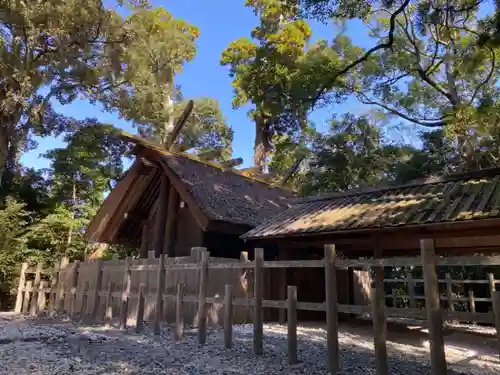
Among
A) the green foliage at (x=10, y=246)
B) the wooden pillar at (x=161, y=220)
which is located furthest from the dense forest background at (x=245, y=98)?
the wooden pillar at (x=161, y=220)

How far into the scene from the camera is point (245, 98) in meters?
17.9

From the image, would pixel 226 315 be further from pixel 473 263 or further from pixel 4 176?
pixel 4 176

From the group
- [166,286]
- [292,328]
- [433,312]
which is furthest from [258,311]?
[166,286]

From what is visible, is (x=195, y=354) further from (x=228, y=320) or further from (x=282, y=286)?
(x=282, y=286)

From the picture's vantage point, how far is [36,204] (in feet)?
63.2

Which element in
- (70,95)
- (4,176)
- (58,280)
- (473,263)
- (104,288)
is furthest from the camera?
(70,95)

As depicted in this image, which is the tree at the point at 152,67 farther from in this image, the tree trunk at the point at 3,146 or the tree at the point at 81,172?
the tree trunk at the point at 3,146

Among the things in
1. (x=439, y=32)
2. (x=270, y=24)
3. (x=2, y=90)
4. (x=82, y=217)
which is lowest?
(x=82, y=217)

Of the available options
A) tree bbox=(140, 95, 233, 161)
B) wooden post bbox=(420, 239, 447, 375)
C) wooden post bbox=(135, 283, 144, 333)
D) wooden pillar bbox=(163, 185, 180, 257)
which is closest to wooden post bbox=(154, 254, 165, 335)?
wooden post bbox=(135, 283, 144, 333)

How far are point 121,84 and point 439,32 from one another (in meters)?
15.4

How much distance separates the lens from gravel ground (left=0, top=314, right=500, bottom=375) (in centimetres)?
507

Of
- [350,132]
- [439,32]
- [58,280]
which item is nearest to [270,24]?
[350,132]

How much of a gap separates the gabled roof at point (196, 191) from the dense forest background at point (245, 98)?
110 inches

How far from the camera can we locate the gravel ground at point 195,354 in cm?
507
